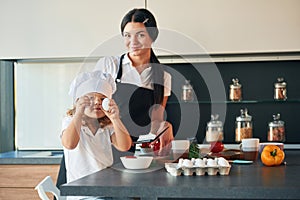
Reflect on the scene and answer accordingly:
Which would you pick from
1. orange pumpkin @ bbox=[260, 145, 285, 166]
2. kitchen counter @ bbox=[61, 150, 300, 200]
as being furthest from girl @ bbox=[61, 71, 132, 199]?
orange pumpkin @ bbox=[260, 145, 285, 166]

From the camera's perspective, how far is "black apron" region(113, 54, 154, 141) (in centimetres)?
150

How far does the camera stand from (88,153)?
1511 millimetres

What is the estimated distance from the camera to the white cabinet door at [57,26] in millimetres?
2539

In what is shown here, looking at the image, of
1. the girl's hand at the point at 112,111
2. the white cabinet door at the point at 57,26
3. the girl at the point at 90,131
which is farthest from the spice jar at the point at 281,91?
the girl's hand at the point at 112,111

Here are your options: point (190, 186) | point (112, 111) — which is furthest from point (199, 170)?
point (112, 111)

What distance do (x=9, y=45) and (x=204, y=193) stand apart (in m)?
1.84

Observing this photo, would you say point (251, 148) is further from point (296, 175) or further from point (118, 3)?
point (118, 3)

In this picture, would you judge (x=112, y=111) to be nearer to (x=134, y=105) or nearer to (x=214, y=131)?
(x=134, y=105)

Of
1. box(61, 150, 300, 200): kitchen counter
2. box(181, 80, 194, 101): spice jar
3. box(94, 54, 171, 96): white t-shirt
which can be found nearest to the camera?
box(61, 150, 300, 200): kitchen counter

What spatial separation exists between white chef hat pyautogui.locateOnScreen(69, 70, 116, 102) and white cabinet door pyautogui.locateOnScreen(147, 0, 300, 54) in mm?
1156

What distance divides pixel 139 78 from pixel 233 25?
3.15 feet

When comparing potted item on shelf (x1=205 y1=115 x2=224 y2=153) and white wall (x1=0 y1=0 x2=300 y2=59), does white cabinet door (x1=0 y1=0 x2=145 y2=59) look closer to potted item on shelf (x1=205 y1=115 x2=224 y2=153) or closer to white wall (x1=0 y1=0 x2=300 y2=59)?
white wall (x1=0 y1=0 x2=300 y2=59)

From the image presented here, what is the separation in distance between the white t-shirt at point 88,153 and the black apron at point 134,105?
0.08 meters

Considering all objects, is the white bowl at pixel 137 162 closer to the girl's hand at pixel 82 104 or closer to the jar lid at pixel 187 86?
the girl's hand at pixel 82 104
